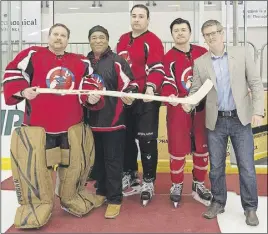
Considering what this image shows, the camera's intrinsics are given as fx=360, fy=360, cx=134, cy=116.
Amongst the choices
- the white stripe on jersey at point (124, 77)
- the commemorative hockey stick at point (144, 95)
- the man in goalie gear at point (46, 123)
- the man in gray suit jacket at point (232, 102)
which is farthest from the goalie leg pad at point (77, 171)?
the man in gray suit jacket at point (232, 102)

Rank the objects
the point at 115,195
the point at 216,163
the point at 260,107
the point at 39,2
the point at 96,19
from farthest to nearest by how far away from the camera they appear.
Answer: the point at 96,19 → the point at 39,2 → the point at 115,195 → the point at 216,163 → the point at 260,107

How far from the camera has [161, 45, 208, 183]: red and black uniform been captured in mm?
2506

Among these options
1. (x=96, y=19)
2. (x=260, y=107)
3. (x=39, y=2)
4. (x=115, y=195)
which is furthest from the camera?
(x=96, y=19)

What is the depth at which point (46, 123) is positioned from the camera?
2254 millimetres

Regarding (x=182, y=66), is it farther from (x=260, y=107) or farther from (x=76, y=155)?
(x=76, y=155)

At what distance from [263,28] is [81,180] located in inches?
129

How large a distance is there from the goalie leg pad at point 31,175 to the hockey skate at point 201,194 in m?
1.12

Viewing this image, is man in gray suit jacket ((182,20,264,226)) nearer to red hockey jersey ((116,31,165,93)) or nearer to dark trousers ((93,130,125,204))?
red hockey jersey ((116,31,165,93))

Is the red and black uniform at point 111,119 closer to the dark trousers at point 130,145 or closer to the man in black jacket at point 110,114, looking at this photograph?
the man in black jacket at point 110,114

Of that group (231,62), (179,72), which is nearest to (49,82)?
(179,72)

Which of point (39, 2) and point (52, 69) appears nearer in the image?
point (52, 69)

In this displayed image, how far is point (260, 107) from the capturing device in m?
2.17

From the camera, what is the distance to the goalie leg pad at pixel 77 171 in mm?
2303

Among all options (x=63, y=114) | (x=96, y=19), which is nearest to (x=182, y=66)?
(x=63, y=114)
